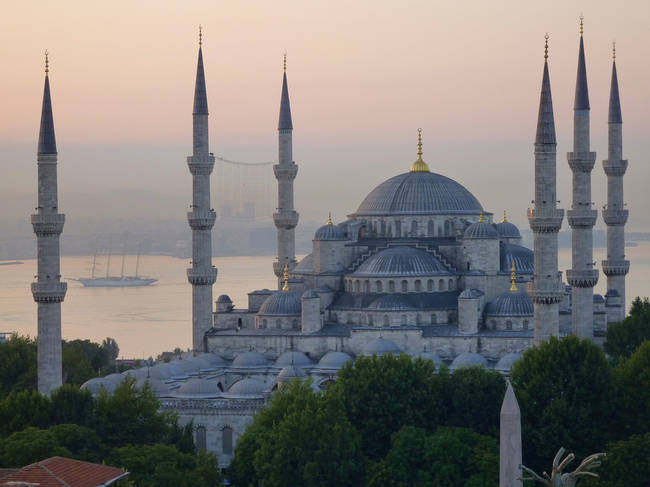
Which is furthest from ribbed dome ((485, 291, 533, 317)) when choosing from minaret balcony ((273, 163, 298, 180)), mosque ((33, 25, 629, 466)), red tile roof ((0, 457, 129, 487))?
red tile roof ((0, 457, 129, 487))

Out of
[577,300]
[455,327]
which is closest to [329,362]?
[455,327]

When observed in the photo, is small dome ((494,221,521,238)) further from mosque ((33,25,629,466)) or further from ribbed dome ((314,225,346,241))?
ribbed dome ((314,225,346,241))

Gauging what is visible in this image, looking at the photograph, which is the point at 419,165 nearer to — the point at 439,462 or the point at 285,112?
the point at 285,112

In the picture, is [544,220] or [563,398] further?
[544,220]

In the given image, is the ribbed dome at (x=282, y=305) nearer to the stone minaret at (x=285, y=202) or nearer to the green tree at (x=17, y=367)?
the stone minaret at (x=285, y=202)

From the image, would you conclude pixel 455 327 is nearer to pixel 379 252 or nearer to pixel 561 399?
pixel 379 252

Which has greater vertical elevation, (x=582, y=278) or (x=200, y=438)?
(x=582, y=278)

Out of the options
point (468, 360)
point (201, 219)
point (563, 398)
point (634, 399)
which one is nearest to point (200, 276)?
point (201, 219)
